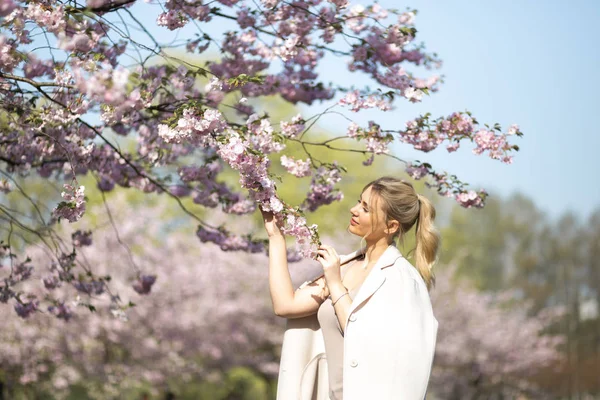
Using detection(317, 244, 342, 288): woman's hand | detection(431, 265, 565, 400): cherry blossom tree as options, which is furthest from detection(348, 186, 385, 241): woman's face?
detection(431, 265, 565, 400): cherry blossom tree

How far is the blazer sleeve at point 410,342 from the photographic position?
161 inches

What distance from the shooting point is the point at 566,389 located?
31.2 meters

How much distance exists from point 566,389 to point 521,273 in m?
9.83

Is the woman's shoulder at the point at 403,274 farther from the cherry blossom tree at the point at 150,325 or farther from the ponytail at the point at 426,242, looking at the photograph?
the cherry blossom tree at the point at 150,325

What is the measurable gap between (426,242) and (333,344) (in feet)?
2.36

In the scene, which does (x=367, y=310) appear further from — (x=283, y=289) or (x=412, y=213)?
(x=412, y=213)

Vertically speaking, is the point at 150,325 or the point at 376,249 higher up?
the point at 150,325

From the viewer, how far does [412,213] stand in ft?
14.5

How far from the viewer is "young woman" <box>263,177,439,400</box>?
4.09 metres

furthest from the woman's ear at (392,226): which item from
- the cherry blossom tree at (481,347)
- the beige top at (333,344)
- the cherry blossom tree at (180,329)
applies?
the cherry blossom tree at (481,347)

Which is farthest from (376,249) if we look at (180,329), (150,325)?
(180,329)

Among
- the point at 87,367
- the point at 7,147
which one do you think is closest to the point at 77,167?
the point at 7,147

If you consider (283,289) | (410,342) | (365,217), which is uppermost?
(365,217)

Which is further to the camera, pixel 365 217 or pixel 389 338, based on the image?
pixel 365 217
